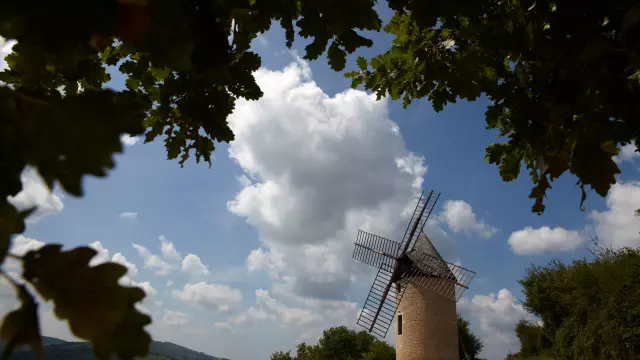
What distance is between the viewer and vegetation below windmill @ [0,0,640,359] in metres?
0.89

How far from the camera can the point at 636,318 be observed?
1831 cm

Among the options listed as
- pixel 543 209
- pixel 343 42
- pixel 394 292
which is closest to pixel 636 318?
pixel 394 292

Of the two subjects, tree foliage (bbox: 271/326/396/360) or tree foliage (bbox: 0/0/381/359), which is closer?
tree foliage (bbox: 0/0/381/359)

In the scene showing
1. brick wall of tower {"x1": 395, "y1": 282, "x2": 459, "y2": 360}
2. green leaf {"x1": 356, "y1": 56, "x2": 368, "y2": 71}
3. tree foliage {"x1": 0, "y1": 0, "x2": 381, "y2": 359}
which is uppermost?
brick wall of tower {"x1": 395, "y1": 282, "x2": 459, "y2": 360}

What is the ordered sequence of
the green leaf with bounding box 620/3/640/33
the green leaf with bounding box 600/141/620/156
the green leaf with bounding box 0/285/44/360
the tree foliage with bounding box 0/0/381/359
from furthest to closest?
the green leaf with bounding box 600/141/620/156 → the green leaf with bounding box 620/3/640/33 → the green leaf with bounding box 0/285/44/360 → the tree foliage with bounding box 0/0/381/359

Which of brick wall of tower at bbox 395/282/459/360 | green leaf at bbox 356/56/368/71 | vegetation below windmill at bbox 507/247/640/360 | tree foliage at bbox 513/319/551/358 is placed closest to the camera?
green leaf at bbox 356/56/368/71

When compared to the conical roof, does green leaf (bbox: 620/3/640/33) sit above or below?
below

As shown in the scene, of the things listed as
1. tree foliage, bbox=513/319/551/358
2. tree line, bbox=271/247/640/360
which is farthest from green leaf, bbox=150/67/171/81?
tree foliage, bbox=513/319/551/358

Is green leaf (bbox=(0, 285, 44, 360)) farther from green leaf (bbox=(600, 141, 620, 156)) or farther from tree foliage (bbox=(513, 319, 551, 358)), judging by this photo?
tree foliage (bbox=(513, 319, 551, 358))

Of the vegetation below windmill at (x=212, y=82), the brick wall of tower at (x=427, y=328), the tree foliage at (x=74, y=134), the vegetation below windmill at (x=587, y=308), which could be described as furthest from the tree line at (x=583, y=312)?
the tree foliage at (x=74, y=134)

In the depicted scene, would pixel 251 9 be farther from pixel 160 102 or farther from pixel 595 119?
pixel 595 119

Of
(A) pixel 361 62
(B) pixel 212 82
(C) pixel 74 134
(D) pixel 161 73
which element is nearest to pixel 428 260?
(A) pixel 361 62

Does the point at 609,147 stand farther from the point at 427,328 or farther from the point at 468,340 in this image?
the point at 468,340

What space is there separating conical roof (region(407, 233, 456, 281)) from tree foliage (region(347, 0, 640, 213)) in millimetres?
22587
